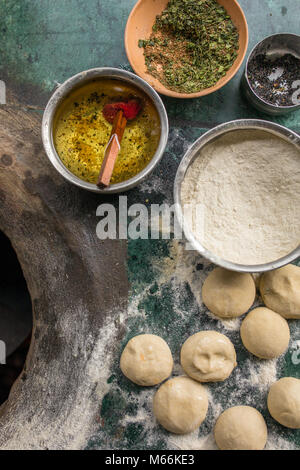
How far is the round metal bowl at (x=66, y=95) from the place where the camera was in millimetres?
1993

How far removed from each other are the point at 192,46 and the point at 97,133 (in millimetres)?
695

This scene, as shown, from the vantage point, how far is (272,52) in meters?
2.24

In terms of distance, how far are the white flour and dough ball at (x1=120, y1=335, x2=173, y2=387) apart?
0.57 metres

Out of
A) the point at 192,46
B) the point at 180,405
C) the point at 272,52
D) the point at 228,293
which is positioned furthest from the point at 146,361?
the point at 272,52

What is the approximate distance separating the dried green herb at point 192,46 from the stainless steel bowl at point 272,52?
0.14 m

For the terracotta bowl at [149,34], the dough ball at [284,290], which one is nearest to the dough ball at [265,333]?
the dough ball at [284,290]

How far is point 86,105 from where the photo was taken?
218 centimetres

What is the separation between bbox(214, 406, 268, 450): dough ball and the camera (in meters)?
1.97

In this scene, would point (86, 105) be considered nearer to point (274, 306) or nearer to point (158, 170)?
point (158, 170)

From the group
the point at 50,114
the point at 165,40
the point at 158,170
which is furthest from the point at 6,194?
the point at 165,40

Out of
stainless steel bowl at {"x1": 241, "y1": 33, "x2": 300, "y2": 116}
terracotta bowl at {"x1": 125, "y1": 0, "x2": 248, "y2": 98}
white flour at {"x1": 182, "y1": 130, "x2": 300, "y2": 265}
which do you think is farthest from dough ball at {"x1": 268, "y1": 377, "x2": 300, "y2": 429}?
terracotta bowl at {"x1": 125, "y1": 0, "x2": 248, "y2": 98}

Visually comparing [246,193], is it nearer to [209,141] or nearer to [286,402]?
[209,141]

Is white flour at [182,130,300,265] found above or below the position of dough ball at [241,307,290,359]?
above

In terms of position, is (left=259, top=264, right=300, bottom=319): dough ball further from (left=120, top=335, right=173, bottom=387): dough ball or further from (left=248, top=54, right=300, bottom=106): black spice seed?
(left=248, top=54, right=300, bottom=106): black spice seed
